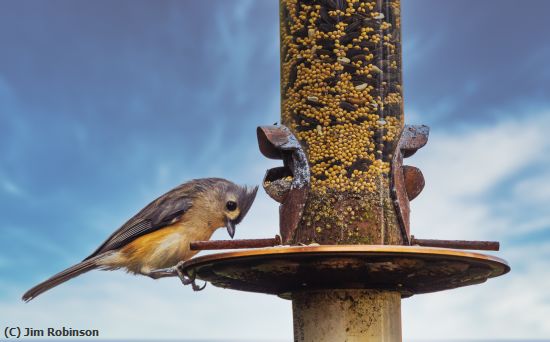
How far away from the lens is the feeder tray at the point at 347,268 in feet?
15.9

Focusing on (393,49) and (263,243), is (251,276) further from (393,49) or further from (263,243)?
(393,49)

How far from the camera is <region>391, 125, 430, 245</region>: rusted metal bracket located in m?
5.98

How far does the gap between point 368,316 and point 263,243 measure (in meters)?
0.83

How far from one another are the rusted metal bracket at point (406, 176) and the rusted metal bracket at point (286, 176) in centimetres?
62

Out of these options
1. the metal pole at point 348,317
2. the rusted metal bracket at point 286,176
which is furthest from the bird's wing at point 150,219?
the metal pole at point 348,317

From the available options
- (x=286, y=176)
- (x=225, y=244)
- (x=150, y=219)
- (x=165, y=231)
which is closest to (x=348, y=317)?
(x=225, y=244)

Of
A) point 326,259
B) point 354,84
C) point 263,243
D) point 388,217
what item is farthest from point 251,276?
point 354,84

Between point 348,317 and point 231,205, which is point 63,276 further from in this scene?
point 348,317

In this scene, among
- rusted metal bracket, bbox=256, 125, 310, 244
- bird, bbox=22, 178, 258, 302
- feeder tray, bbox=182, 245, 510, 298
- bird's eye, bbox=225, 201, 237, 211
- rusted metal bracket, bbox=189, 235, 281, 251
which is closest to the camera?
feeder tray, bbox=182, 245, 510, 298

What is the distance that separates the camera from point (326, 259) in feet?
16.3

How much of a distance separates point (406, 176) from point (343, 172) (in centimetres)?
49

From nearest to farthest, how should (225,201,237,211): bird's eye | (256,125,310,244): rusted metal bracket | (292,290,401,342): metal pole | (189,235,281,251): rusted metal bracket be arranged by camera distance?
(189,235,281,251): rusted metal bracket → (292,290,401,342): metal pole → (256,125,310,244): rusted metal bracket → (225,201,237,211): bird's eye

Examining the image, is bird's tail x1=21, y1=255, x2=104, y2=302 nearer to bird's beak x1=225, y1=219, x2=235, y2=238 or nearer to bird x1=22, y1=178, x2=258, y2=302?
bird x1=22, y1=178, x2=258, y2=302

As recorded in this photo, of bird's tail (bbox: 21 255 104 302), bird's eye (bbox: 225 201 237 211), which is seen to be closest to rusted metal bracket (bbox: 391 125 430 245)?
bird's eye (bbox: 225 201 237 211)
